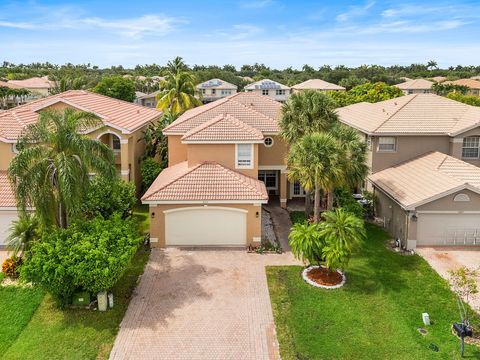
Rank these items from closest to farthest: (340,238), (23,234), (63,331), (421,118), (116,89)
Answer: (63,331), (340,238), (23,234), (421,118), (116,89)

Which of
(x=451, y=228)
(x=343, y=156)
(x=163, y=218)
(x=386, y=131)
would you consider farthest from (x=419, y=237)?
(x=163, y=218)

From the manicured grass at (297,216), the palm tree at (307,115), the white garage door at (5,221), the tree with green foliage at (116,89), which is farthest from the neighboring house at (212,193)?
the tree with green foliage at (116,89)

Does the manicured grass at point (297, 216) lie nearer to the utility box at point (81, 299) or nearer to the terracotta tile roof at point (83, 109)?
the terracotta tile roof at point (83, 109)

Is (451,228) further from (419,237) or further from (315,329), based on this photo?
(315,329)

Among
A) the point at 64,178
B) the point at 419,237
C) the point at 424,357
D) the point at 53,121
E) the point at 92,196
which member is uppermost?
the point at 53,121

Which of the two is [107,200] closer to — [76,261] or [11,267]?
[11,267]

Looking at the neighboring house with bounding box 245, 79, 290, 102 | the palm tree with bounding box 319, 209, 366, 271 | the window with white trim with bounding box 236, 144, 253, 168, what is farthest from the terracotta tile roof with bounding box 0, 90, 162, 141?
the neighboring house with bounding box 245, 79, 290, 102

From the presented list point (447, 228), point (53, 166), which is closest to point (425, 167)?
point (447, 228)
